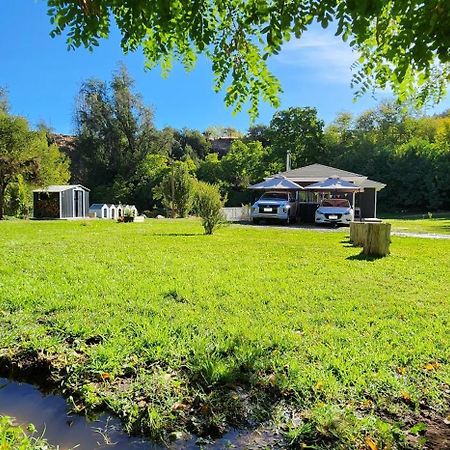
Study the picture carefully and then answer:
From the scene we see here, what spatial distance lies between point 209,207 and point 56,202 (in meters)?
17.9

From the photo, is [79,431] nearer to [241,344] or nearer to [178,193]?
[241,344]

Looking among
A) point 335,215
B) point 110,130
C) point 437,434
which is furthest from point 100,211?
point 437,434

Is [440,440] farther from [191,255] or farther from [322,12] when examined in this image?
[191,255]

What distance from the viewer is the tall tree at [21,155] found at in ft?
76.5

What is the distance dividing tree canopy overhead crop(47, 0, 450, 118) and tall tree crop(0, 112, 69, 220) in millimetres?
23492

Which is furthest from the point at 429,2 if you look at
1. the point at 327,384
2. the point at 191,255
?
the point at 191,255

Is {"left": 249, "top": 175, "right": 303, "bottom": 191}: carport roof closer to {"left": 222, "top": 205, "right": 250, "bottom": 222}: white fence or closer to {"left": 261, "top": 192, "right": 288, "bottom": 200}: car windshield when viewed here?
{"left": 261, "top": 192, "right": 288, "bottom": 200}: car windshield

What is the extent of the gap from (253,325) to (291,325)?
36 centimetres

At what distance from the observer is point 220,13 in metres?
3.10

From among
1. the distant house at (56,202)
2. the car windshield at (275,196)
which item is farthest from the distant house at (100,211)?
the car windshield at (275,196)

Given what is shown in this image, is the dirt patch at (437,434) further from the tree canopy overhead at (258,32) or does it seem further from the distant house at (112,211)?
the distant house at (112,211)

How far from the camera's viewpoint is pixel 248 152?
39188mm

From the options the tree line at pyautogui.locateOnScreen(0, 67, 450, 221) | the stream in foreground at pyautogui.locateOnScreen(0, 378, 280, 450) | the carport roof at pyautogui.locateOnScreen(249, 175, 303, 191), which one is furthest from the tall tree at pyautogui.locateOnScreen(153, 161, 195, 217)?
the stream in foreground at pyautogui.locateOnScreen(0, 378, 280, 450)

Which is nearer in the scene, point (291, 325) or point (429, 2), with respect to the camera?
point (429, 2)
